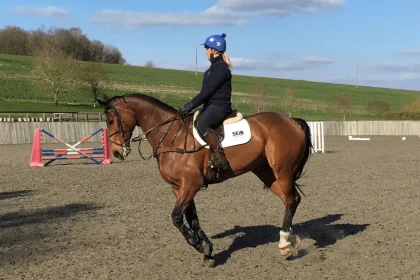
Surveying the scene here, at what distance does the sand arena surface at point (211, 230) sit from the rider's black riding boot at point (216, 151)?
50.3 inches

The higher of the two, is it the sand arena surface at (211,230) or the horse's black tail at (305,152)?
the horse's black tail at (305,152)

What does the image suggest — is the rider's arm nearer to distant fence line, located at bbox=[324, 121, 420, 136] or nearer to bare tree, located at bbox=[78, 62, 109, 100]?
distant fence line, located at bbox=[324, 121, 420, 136]

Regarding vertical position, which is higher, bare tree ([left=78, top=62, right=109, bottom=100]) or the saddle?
bare tree ([left=78, top=62, right=109, bottom=100])

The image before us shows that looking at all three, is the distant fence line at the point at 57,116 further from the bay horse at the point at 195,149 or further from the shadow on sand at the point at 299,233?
the bay horse at the point at 195,149

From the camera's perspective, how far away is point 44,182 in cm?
1584

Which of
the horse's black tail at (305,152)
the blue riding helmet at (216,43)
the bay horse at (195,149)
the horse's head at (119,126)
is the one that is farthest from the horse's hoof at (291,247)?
the blue riding helmet at (216,43)

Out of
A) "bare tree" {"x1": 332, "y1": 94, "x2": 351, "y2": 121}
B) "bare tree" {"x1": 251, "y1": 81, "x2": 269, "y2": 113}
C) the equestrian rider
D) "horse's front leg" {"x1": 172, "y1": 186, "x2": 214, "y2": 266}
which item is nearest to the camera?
"horse's front leg" {"x1": 172, "y1": 186, "x2": 214, "y2": 266}

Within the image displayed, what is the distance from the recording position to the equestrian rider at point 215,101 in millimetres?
7289

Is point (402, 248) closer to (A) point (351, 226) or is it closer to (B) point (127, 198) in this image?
(A) point (351, 226)

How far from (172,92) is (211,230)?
7594 cm

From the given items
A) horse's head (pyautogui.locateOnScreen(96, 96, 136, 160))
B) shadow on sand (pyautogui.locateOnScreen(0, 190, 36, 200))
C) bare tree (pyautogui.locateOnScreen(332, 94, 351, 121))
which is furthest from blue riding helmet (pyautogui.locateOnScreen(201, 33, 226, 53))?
bare tree (pyautogui.locateOnScreen(332, 94, 351, 121))

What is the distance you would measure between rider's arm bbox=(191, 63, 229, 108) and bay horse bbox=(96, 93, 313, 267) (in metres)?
0.48

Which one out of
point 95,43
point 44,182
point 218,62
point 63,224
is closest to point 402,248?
point 218,62

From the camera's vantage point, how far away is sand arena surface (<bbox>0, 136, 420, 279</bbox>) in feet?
22.2
